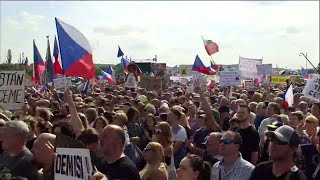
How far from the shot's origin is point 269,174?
4.89 m

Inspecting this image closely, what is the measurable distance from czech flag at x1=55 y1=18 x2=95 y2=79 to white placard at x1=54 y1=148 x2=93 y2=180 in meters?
4.03

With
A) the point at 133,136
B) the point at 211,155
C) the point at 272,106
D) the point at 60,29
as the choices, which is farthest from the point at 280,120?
the point at 60,29

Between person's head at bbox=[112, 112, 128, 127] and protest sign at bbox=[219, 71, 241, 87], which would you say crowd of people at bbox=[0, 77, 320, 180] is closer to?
person's head at bbox=[112, 112, 128, 127]

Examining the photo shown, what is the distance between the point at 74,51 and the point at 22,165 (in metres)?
3.44

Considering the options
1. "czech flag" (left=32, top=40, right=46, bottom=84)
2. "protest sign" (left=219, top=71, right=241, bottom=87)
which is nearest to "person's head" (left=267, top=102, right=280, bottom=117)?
"protest sign" (left=219, top=71, right=241, bottom=87)

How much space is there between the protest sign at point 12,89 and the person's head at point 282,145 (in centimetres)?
575

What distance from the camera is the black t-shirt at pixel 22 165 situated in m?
5.46

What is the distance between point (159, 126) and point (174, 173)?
0.66 m

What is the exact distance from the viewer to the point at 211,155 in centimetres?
675

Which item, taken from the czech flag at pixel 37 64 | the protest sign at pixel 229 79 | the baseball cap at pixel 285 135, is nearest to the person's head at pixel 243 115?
the baseball cap at pixel 285 135

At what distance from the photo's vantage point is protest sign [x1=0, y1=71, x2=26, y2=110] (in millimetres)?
9602

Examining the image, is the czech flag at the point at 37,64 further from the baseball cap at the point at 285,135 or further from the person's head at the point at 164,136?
the baseball cap at the point at 285,135

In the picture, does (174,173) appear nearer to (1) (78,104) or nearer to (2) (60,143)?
(2) (60,143)

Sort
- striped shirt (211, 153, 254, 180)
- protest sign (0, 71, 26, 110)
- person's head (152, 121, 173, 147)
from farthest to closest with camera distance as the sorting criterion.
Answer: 1. protest sign (0, 71, 26, 110)
2. person's head (152, 121, 173, 147)
3. striped shirt (211, 153, 254, 180)
